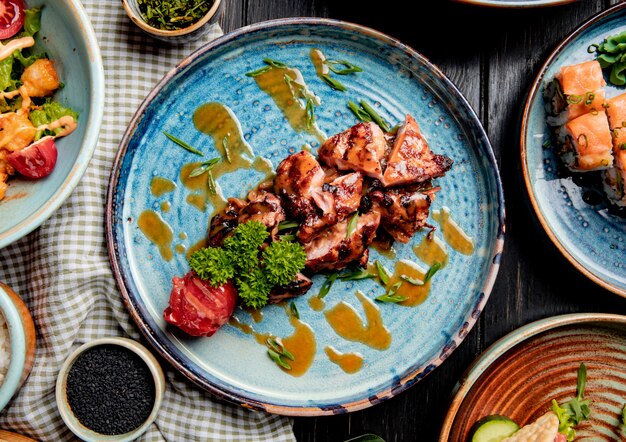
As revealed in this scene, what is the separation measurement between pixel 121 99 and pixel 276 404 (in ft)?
6.07

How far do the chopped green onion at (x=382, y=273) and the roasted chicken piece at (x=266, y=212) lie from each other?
0.61 metres

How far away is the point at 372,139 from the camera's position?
10.6 ft

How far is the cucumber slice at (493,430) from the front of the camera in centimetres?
334

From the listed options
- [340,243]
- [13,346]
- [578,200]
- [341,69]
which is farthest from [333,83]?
[13,346]

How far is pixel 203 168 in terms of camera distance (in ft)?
11.1

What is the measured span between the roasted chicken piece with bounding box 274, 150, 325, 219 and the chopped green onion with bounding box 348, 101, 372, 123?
16.4 inches

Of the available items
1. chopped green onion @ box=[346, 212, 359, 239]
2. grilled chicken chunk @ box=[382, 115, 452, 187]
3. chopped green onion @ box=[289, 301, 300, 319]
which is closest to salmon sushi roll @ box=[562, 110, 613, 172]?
grilled chicken chunk @ box=[382, 115, 452, 187]

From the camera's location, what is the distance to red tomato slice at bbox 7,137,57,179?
118 inches

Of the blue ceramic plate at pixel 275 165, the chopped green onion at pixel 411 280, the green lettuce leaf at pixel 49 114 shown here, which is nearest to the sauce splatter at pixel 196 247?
the blue ceramic plate at pixel 275 165

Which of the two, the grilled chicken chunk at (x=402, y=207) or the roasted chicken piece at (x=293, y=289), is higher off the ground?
the grilled chicken chunk at (x=402, y=207)

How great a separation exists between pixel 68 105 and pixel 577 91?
107 inches

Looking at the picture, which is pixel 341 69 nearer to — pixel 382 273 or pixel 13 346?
pixel 382 273

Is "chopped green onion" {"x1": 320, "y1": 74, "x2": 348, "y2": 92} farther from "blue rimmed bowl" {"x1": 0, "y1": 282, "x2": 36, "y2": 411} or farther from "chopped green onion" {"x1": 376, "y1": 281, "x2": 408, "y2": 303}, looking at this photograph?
"blue rimmed bowl" {"x1": 0, "y1": 282, "x2": 36, "y2": 411}

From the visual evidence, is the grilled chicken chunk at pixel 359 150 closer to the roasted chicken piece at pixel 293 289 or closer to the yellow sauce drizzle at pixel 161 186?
the roasted chicken piece at pixel 293 289
